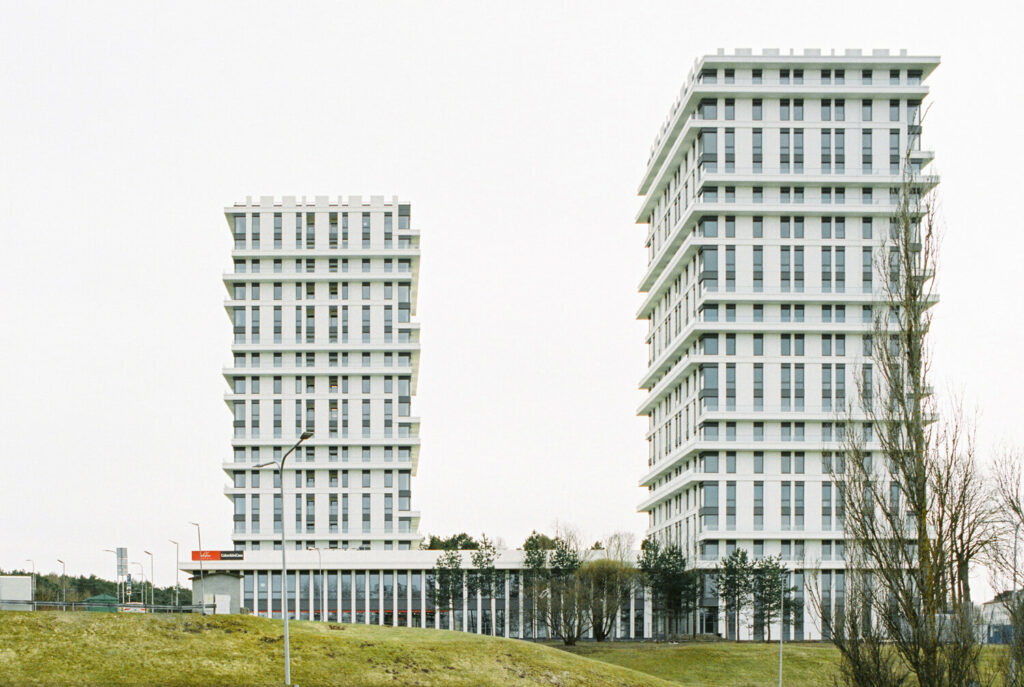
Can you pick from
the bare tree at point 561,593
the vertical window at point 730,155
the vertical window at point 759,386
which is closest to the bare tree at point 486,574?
the bare tree at point 561,593

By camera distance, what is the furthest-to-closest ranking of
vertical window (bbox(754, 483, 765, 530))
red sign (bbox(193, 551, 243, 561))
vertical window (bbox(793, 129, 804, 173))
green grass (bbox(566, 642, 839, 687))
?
red sign (bbox(193, 551, 243, 561)) < vertical window (bbox(793, 129, 804, 173)) < vertical window (bbox(754, 483, 765, 530)) < green grass (bbox(566, 642, 839, 687))

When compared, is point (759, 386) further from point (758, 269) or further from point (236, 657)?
point (236, 657)

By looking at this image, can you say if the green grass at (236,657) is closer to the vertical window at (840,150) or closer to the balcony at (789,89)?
the vertical window at (840,150)

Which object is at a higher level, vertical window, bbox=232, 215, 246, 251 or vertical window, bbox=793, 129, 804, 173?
vertical window, bbox=793, 129, 804, 173

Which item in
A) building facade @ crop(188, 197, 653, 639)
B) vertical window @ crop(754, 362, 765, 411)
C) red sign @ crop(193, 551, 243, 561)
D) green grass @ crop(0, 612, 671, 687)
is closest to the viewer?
green grass @ crop(0, 612, 671, 687)

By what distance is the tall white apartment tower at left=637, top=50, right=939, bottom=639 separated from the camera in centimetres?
11462

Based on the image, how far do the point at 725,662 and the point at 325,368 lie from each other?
7127 centimetres

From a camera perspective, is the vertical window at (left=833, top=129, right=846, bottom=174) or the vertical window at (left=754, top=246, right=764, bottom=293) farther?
the vertical window at (left=754, top=246, right=764, bottom=293)

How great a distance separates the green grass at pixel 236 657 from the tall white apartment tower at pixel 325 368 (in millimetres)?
73974

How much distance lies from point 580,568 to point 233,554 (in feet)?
134

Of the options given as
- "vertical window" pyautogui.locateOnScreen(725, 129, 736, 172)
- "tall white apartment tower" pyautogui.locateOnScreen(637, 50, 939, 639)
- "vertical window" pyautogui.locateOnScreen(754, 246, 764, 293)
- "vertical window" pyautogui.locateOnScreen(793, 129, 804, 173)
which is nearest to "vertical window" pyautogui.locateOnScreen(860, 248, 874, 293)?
"tall white apartment tower" pyautogui.locateOnScreen(637, 50, 939, 639)

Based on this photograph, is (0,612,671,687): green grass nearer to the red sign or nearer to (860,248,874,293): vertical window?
(860,248,874,293): vertical window

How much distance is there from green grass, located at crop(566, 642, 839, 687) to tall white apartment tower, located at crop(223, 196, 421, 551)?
53743mm

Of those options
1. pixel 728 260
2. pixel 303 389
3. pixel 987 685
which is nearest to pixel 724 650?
pixel 728 260
